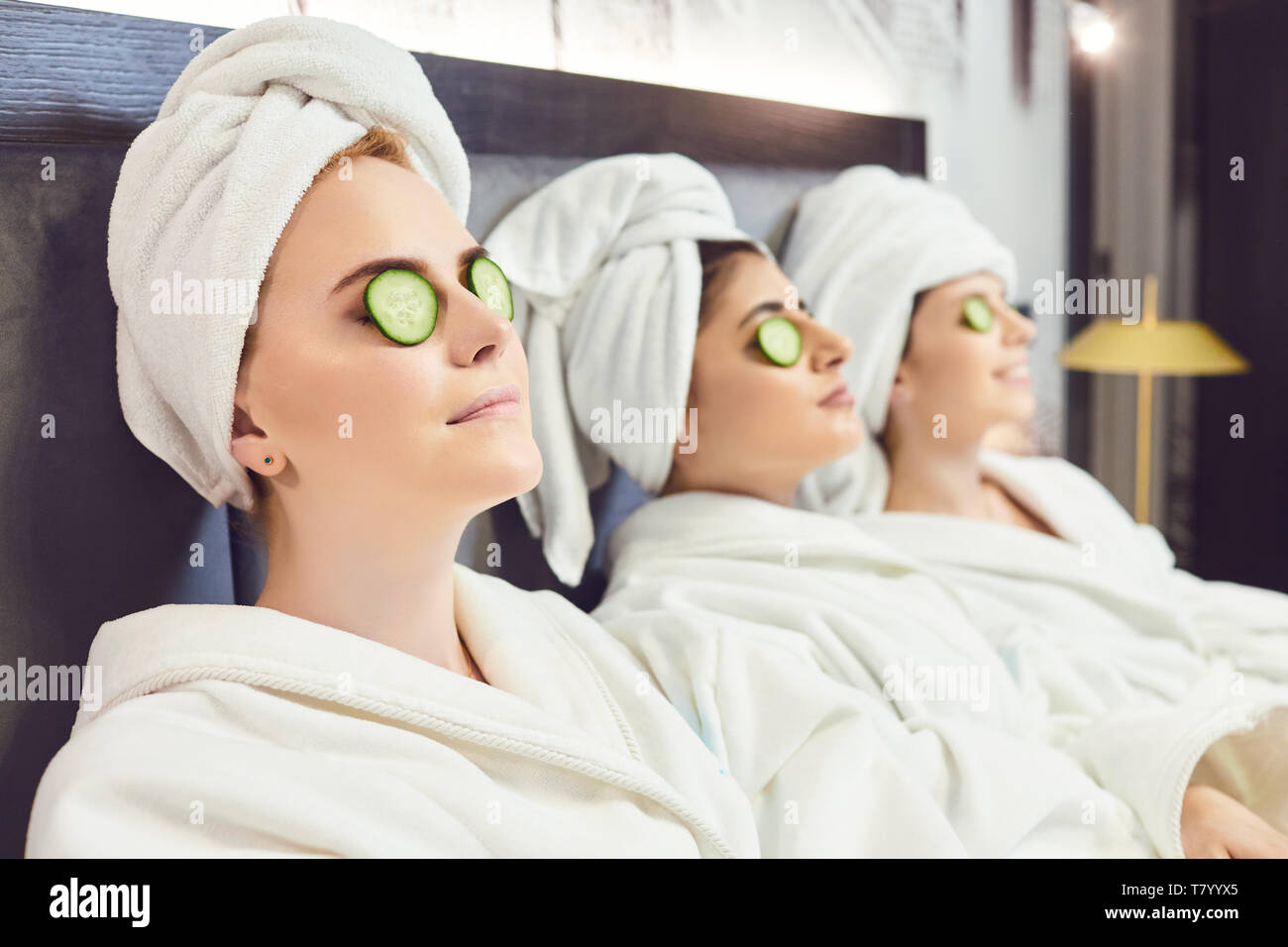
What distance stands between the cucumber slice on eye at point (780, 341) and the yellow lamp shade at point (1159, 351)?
1.05 meters

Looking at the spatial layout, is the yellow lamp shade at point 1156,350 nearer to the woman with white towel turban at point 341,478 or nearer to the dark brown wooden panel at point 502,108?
the dark brown wooden panel at point 502,108

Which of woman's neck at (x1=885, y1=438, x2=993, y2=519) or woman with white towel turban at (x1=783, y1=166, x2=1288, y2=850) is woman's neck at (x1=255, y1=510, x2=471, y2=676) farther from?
woman's neck at (x1=885, y1=438, x2=993, y2=519)

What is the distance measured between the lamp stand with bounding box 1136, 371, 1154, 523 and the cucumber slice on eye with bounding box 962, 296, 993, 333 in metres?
0.88

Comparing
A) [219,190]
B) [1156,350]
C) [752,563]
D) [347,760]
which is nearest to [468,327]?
[219,190]

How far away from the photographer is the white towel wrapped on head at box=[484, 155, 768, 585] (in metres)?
1.08

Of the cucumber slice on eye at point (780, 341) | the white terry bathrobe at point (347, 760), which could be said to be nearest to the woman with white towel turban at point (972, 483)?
the cucumber slice on eye at point (780, 341)

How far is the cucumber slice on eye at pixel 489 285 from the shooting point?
2.67 ft

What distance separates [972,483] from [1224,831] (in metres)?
0.58

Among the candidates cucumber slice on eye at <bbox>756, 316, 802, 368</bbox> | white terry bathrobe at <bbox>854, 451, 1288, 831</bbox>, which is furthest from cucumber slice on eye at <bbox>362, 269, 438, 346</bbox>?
white terry bathrobe at <bbox>854, 451, 1288, 831</bbox>

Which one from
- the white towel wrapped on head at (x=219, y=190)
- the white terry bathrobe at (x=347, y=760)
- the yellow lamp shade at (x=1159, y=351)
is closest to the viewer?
the white terry bathrobe at (x=347, y=760)

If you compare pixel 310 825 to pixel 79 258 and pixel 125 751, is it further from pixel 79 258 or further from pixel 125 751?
pixel 79 258

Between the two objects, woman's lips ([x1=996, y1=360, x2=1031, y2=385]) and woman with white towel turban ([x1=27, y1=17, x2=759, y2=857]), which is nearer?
woman with white towel turban ([x1=27, y1=17, x2=759, y2=857])

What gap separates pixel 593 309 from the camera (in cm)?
110

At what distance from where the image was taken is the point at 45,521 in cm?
79
